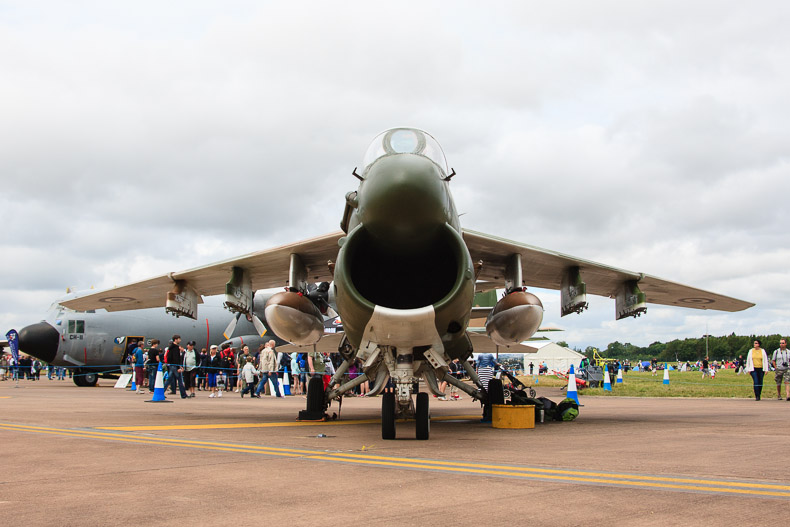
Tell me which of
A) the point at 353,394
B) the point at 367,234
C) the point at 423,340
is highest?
the point at 367,234

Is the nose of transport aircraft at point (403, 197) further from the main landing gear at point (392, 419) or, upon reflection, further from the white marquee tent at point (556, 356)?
the white marquee tent at point (556, 356)

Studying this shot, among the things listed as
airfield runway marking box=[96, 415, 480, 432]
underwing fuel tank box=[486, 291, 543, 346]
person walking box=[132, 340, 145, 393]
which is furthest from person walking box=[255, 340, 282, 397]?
underwing fuel tank box=[486, 291, 543, 346]

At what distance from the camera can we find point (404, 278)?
905 cm

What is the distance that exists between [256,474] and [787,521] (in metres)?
3.68

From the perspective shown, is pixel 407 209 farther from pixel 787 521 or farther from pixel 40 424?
pixel 40 424

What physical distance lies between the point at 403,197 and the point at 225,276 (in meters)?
7.29

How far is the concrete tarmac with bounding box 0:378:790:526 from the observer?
3611 millimetres

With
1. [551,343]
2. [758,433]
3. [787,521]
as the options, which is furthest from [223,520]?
[551,343]

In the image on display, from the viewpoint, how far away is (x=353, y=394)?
79.7 feet

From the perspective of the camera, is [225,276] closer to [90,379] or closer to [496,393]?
[496,393]

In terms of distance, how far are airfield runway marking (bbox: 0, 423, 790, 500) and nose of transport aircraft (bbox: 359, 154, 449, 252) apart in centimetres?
265

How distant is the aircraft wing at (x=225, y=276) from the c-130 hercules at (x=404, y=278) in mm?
40

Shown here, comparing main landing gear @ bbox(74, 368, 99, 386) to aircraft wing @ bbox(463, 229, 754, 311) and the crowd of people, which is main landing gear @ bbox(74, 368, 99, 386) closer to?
the crowd of people

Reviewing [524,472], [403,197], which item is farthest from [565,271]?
[524,472]
